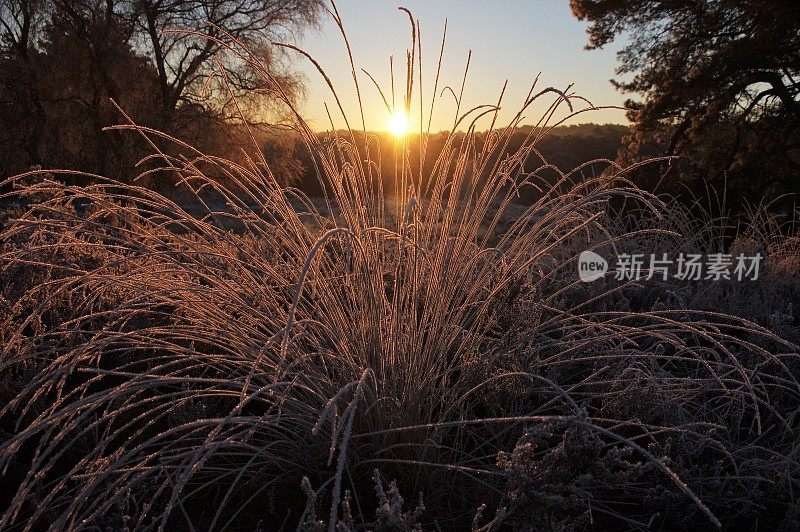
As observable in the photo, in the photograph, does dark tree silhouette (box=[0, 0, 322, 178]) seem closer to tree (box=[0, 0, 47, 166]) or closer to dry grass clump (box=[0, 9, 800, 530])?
tree (box=[0, 0, 47, 166])

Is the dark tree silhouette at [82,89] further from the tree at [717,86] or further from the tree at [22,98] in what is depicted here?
the tree at [717,86]

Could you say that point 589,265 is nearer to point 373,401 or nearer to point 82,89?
point 373,401

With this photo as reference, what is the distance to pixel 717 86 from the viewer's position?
794cm

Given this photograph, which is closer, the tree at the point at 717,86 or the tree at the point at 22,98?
the tree at the point at 717,86

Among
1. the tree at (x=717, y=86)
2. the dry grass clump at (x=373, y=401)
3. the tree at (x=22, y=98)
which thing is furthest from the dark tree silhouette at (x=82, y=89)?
the dry grass clump at (x=373, y=401)

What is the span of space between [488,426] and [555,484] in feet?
1.60

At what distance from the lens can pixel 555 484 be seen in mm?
1448

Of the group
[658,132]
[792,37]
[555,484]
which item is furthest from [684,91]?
[555,484]

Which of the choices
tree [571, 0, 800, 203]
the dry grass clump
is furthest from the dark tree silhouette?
the dry grass clump

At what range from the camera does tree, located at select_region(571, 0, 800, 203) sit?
25.4 feet

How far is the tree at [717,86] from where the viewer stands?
25.4ft

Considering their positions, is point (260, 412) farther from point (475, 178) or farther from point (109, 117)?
point (109, 117)

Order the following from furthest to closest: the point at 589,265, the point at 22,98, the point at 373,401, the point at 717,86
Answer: the point at 22,98, the point at 717,86, the point at 589,265, the point at 373,401

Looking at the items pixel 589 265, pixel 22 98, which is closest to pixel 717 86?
pixel 589 265
